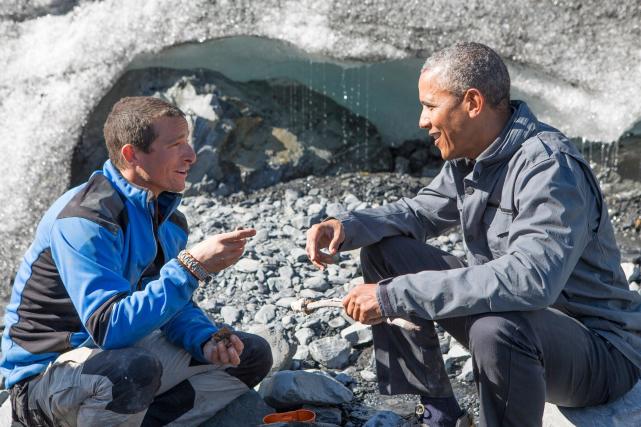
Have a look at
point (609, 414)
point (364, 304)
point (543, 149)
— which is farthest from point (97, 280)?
point (609, 414)

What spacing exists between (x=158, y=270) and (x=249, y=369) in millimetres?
729

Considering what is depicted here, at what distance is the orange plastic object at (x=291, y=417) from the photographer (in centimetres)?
408

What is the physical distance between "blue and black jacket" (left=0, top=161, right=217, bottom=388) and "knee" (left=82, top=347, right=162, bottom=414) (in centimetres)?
6

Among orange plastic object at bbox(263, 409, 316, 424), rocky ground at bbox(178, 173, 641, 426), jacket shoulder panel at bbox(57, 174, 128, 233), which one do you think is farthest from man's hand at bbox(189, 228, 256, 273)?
rocky ground at bbox(178, 173, 641, 426)

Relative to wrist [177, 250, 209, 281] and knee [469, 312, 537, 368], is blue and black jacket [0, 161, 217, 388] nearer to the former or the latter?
wrist [177, 250, 209, 281]

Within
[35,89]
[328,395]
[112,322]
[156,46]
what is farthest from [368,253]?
[35,89]

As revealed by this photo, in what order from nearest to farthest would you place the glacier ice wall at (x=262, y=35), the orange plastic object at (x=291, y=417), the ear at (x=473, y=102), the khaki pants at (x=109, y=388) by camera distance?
1. the khaki pants at (x=109, y=388)
2. the ear at (x=473, y=102)
3. the orange plastic object at (x=291, y=417)
4. the glacier ice wall at (x=262, y=35)

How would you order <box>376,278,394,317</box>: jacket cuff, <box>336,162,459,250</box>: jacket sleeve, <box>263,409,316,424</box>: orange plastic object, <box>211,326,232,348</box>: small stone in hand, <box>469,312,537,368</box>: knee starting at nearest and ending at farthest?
<box>469,312,537,368</box>: knee → <box>376,278,394,317</box>: jacket cuff → <box>211,326,232,348</box>: small stone in hand → <box>336,162,459,250</box>: jacket sleeve → <box>263,409,316,424</box>: orange plastic object

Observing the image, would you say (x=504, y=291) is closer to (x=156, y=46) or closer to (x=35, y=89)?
(x=156, y=46)

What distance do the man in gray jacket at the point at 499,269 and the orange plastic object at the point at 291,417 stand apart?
0.40m

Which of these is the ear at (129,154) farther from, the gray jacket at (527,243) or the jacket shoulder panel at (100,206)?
the gray jacket at (527,243)

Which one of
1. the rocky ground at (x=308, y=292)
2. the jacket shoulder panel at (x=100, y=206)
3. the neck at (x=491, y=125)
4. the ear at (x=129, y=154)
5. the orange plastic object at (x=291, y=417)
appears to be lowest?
the rocky ground at (x=308, y=292)

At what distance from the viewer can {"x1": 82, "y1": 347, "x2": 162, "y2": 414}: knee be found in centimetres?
348

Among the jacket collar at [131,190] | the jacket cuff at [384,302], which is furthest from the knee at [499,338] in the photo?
the jacket collar at [131,190]
